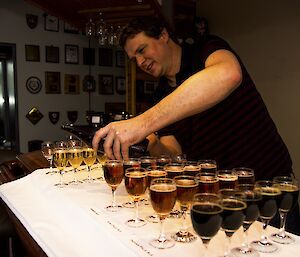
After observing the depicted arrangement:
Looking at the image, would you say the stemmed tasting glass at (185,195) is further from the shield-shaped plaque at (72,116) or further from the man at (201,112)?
the shield-shaped plaque at (72,116)

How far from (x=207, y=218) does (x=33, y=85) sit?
5251mm

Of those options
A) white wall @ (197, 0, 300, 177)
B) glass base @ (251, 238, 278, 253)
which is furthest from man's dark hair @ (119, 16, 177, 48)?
white wall @ (197, 0, 300, 177)

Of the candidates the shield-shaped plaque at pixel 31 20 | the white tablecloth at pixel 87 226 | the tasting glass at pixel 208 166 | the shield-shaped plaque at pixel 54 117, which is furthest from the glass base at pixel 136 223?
the shield-shaped plaque at pixel 31 20

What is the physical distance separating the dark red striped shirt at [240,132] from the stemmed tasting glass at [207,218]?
35.2 inches

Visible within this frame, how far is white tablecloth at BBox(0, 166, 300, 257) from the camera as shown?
1051 mm

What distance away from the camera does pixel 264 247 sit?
106 cm

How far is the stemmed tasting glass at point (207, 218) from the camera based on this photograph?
94 centimetres

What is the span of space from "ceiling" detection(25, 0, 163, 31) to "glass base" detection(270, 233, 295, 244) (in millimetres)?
2951

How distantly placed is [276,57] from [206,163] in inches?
116

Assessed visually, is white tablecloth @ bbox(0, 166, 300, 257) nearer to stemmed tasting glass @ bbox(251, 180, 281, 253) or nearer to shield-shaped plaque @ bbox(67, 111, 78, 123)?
stemmed tasting glass @ bbox(251, 180, 281, 253)

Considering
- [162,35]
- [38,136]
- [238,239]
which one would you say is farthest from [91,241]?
[38,136]

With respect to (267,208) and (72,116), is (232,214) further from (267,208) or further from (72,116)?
(72,116)

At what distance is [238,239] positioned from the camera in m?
1.13

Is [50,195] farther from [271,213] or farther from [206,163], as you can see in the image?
[271,213]
